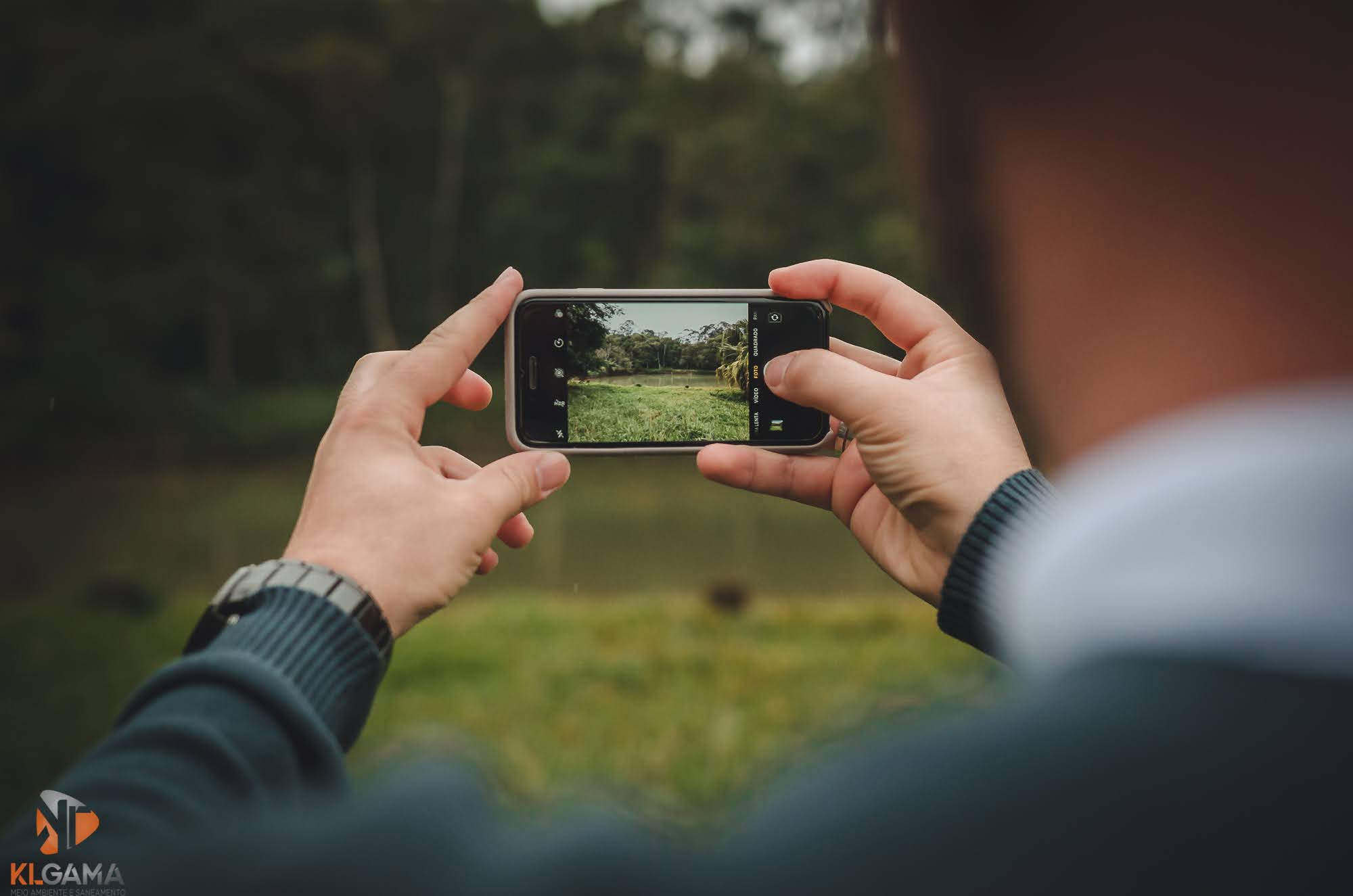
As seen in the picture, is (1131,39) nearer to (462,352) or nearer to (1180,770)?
(1180,770)

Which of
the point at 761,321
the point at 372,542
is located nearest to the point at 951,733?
the point at 372,542

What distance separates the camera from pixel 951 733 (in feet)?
1.29

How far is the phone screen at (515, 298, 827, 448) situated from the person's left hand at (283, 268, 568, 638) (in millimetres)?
148

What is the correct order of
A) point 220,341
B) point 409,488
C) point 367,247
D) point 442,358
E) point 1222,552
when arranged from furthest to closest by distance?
point 367,247 < point 220,341 < point 442,358 < point 409,488 < point 1222,552

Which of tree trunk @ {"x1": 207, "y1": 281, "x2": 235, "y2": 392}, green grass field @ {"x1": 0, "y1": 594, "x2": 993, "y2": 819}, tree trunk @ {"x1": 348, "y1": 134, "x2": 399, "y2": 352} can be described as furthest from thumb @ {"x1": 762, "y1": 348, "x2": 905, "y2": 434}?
tree trunk @ {"x1": 207, "y1": 281, "x2": 235, "y2": 392}

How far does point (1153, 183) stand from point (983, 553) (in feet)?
1.95

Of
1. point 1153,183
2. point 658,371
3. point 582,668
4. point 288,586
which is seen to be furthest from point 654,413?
point 582,668

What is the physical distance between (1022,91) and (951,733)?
1.07 feet

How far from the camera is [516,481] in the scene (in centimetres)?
110

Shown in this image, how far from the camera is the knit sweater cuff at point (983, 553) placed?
1000 mm

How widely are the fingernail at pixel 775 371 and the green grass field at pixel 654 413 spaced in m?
0.06
